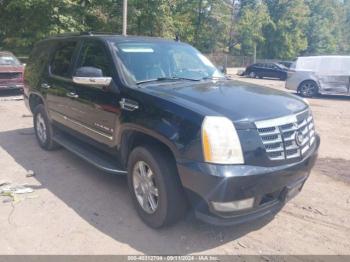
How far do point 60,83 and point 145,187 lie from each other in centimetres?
251

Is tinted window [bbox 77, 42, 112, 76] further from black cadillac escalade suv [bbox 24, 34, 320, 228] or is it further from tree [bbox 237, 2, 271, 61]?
tree [bbox 237, 2, 271, 61]

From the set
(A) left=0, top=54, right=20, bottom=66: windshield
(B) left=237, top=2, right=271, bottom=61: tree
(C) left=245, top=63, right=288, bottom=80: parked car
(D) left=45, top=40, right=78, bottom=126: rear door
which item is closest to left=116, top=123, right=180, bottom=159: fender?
(D) left=45, top=40, right=78, bottom=126: rear door

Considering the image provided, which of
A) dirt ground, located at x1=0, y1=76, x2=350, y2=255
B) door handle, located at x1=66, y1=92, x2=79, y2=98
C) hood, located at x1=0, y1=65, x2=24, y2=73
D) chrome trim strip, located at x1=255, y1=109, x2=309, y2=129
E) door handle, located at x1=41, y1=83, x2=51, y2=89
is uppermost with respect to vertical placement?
→ hood, located at x1=0, y1=65, x2=24, y2=73

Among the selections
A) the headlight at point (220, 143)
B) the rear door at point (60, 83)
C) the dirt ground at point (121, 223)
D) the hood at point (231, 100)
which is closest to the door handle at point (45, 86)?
the rear door at point (60, 83)

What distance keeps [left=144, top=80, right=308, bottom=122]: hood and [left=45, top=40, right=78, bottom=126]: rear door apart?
177 centimetres

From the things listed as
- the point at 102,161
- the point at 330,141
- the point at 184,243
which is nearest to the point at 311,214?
the point at 184,243

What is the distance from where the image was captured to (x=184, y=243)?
3.30 metres

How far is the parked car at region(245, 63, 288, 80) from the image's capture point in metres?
26.2

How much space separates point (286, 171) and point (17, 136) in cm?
586

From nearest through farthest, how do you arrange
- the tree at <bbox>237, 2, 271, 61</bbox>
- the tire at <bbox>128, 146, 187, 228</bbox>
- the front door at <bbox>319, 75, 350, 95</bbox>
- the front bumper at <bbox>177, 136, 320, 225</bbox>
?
the front bumper at <bbox>177, 136, 320, 225</bbox>, the tire at <bbox>128, 146, 187, 228</bbox>, the front door at <bbox>319, 75, 350, 95</bbox>, the tree at <bbox>237, 2, 271, 61</bbox>

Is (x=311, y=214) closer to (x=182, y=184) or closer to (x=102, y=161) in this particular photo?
(x=182, y=184)

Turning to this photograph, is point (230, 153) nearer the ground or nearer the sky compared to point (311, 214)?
nearer the sky

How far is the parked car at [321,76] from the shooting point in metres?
13.9

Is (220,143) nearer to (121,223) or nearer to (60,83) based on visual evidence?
(121,223)
